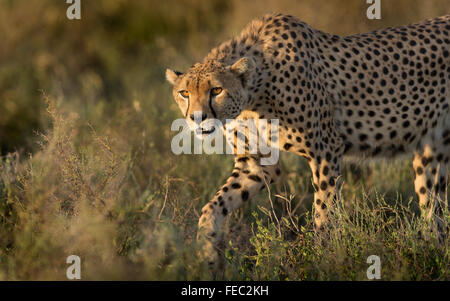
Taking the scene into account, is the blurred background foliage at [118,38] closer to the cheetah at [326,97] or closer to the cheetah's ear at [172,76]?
the cheetah's ear at [172,76]

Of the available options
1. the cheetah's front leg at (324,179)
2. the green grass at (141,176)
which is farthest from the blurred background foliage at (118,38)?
the cheetah's front leg at (324,179)

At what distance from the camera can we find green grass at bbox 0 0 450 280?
321 centimetres

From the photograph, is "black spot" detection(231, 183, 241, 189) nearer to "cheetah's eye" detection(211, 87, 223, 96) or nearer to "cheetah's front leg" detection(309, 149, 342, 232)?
"cheetah's front leg" detection(309, 149, 342, 232)

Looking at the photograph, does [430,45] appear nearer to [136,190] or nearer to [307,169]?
[307,169]

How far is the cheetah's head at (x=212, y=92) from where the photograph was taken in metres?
3.68

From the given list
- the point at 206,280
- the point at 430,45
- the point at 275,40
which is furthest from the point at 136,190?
the point at 430,45

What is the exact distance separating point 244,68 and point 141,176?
150cm

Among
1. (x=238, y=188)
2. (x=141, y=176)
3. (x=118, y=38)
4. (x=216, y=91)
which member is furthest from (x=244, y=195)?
(x=118, y=38)

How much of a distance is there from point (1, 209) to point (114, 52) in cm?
500

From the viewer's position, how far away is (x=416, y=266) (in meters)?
3.32

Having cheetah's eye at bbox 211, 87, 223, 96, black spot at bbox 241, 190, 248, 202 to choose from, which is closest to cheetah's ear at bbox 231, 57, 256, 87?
cheetah's eye at bbox 211, 87, 223, 96

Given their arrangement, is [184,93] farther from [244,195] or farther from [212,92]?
[244,195]

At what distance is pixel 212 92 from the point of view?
3.78 m

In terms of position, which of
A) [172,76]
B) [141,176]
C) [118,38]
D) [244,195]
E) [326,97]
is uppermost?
[118,38]
